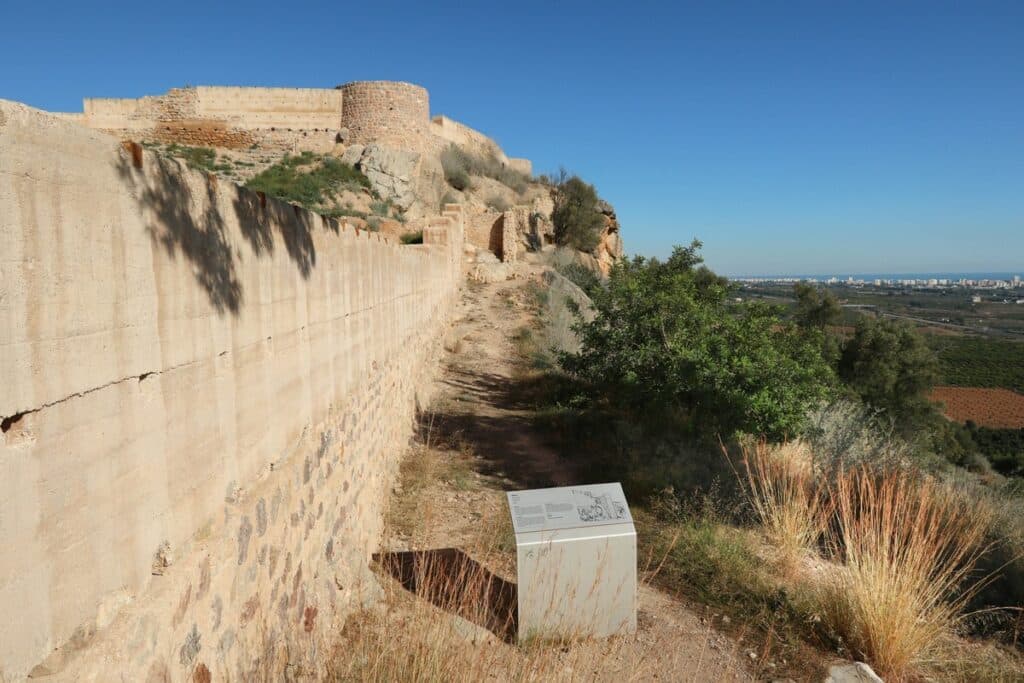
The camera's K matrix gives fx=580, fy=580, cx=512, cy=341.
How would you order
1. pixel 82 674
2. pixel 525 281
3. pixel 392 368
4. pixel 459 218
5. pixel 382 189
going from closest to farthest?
pixel 82 674, pixel 392 368, pixel 459 218, pixel 525 281, pixel 382 189

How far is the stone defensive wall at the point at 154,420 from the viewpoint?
1299 mm

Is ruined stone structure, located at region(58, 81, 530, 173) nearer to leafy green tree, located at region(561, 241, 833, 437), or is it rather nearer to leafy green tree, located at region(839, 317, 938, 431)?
leafy green tree, located at region(839, 317, 938, 431)

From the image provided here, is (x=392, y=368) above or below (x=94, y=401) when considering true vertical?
below

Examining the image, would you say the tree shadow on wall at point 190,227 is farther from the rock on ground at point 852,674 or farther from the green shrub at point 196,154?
the green shrub at point 196,154

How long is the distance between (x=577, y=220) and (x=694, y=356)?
76.5ft

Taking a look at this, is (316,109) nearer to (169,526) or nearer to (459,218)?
(459,218)

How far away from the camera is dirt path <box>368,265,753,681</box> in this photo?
131 inches

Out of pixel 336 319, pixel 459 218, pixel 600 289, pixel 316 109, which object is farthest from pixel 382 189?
pixel 336 319

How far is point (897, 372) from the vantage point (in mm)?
20531

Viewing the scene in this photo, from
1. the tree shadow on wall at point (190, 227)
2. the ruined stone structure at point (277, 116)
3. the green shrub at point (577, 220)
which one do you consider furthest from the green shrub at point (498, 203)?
the tree shadow on wall at point (190, 227)

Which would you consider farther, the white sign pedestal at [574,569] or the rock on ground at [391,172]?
the rock on ground at [391,172]

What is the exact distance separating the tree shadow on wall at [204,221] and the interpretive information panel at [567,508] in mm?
2248

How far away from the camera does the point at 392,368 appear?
5891mm

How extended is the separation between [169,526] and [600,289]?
753 cm
